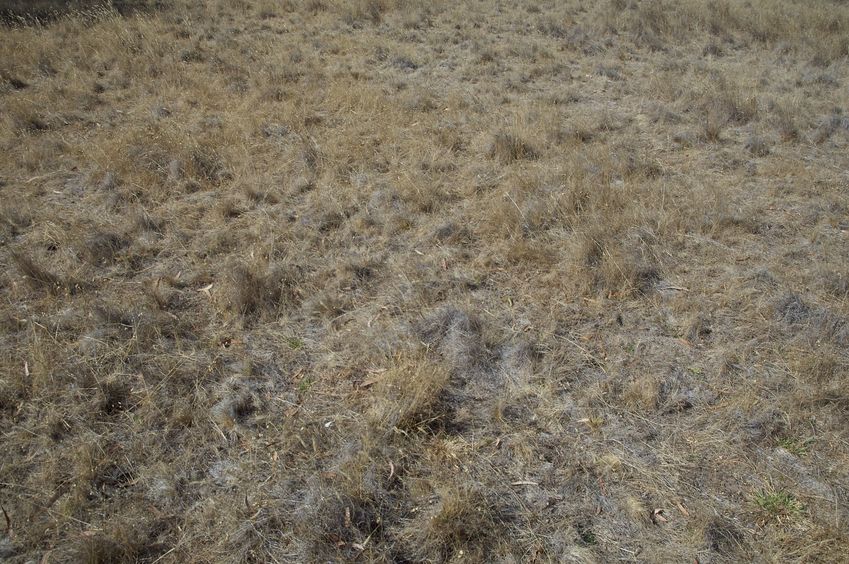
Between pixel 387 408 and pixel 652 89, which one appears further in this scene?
pixel 652 89

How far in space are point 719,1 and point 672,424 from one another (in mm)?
12614

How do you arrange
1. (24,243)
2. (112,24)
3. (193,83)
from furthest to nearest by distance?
(112,24)
(193,83)
(24,243)

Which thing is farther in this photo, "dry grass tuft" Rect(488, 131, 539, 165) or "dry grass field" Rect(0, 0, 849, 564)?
"dry grass tuft" Rect(488, 131, 539, 165)

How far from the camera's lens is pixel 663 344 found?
167 inches

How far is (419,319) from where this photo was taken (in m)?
4.37

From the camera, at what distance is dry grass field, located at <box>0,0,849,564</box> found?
10.0ft

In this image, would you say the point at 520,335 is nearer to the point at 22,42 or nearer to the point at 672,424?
the point at 672,424

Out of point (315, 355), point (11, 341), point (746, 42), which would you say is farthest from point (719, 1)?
point (11, 341)

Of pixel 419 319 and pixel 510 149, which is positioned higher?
pixel 510 149

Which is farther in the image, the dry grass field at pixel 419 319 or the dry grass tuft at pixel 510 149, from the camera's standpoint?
the dry grass tuft at pixel 510 149

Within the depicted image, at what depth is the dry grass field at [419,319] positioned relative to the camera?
3.06 meters

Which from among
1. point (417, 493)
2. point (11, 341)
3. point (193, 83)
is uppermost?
point (193, 83)

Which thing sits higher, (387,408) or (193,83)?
(193,83)

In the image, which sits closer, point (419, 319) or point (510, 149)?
point (419, 319)
